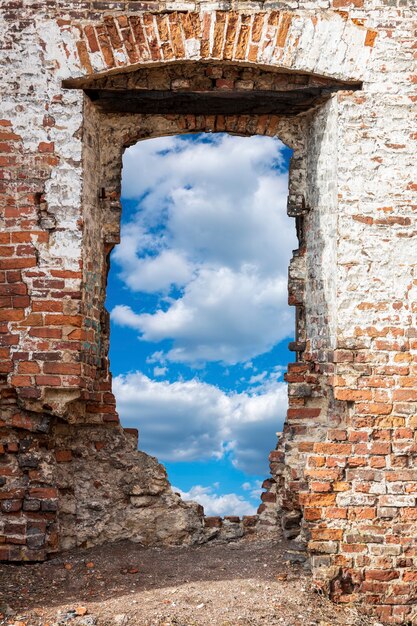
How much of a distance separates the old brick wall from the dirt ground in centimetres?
24

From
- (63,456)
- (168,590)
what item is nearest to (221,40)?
(63,456)

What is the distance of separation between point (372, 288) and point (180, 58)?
2.32 metres

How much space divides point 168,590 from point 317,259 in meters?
2.80

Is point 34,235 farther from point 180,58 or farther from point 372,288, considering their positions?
point 372,288

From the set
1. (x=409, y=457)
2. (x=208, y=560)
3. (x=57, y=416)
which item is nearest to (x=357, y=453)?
(x=409, y=457)

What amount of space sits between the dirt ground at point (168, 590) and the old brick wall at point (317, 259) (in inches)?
9.4

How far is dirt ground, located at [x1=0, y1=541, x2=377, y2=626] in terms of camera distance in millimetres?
5238

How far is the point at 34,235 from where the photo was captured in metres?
6.13

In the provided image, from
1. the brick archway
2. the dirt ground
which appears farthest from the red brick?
the brick archway

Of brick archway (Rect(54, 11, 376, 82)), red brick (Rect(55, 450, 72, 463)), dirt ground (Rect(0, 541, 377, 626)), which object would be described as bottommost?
dirt ground (Rect(0, 541, 377, 626))

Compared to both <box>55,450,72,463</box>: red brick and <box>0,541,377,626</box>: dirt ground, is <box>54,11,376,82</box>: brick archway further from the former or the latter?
<box>0,541,377,626</box>: dirt ground

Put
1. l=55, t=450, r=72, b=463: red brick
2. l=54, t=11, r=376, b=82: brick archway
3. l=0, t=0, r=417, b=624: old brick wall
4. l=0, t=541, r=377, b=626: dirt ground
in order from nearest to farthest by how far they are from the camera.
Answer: l=0, t=541, r=377, b=626: dirt ground
l=0, t=0, r=417, b=624: old brick wall
l=54, t=11, r=376, b=82: brick archway
l=55, t=450, r=72, b=463: red brick

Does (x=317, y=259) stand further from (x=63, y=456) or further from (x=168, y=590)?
(x=168, y=590)

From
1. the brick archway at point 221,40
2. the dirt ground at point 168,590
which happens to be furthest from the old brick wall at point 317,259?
the dirt ground at point 168,590
